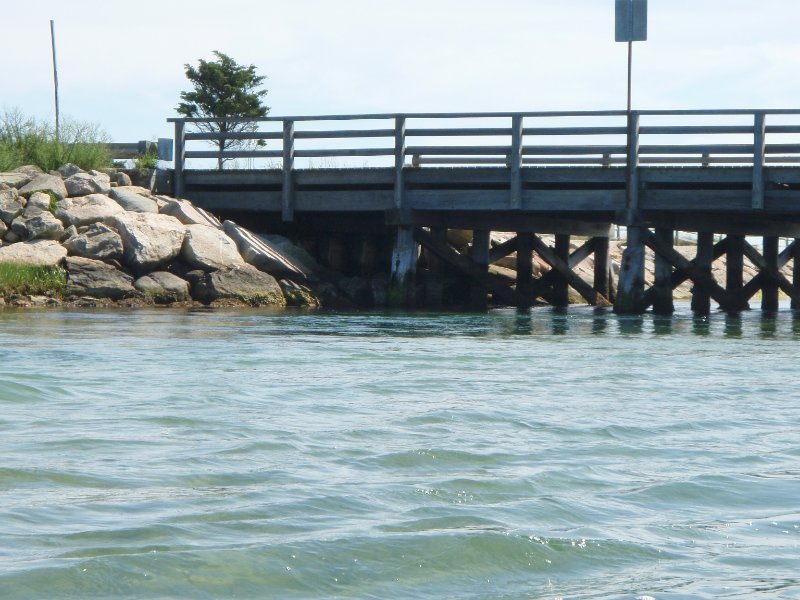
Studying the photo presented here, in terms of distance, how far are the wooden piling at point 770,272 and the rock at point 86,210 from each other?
9.86m

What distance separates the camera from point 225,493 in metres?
5.21

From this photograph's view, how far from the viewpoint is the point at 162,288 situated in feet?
59.1

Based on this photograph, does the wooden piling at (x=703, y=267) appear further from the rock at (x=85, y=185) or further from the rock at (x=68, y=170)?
the rock at (x=68, y=170)

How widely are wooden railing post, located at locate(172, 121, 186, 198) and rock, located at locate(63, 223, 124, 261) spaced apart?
305 cm

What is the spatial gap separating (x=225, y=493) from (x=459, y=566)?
127 centimetres

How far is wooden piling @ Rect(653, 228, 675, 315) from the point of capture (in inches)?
736

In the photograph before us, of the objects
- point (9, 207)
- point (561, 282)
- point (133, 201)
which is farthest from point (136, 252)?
point (561, 282)

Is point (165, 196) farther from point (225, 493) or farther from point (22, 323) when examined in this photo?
point (225, 493)

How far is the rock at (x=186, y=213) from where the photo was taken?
63.9ft

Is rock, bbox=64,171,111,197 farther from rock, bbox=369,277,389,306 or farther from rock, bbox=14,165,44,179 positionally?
rock, bbox=369,277,389,306

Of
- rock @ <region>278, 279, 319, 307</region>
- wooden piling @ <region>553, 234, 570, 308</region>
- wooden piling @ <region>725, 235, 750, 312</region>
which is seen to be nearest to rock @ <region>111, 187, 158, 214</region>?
rock @ <region>278, 279, 319, 307</region>


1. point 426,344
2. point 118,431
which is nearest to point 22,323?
point 426,344

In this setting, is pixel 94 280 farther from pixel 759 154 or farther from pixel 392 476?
pixel 392 476

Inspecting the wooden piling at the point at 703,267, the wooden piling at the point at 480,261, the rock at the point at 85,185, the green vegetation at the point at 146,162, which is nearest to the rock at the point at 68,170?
the rock at the point at 85,185
